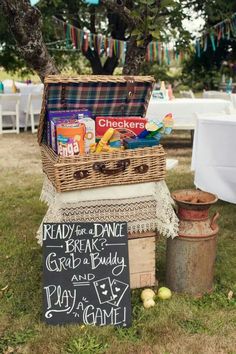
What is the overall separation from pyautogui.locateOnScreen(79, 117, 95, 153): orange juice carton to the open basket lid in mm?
250

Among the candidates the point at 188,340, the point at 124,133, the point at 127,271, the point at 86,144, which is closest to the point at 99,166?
the point at 86,144

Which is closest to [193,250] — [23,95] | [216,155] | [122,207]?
[122,207]

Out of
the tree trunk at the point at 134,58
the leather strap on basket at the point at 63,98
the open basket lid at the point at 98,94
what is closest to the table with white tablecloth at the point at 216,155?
the tree trunk at the point at 134,58

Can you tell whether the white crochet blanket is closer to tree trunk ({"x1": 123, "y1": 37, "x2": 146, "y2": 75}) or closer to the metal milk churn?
the metal milk churn


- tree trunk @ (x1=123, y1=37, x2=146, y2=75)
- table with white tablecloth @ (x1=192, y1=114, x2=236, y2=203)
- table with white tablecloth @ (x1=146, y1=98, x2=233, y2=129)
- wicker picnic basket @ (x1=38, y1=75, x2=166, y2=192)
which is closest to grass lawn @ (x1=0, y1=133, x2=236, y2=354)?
table with white tablecloth @ (x1=192, y1=114, x2=236, y2=203)

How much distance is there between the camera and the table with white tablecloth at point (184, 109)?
23.7ft

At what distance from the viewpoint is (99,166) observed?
8.39 feet

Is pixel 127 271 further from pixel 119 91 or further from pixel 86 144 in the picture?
pixel 119 91

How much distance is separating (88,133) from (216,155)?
1858mm

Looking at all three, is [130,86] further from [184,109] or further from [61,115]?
[184,109]

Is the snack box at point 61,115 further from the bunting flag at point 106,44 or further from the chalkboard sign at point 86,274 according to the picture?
the bunting flag at point 106,44

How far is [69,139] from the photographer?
2543mm

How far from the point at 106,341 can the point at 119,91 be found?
1.52 metres

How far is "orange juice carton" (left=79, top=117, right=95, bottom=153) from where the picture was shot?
266 centimetres
